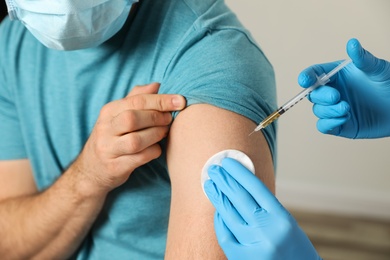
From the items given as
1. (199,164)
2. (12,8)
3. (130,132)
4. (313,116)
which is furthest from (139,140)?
(313,116)

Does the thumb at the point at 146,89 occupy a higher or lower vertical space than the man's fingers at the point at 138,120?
higher

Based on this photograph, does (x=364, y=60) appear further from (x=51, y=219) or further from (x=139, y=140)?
(x=51, y=219)

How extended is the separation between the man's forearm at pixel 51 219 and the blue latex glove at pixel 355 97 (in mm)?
550

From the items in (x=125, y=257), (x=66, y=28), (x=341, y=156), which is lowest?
(x=341, y=156)

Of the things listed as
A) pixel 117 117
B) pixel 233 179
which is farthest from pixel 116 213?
Result: pixel 233 179

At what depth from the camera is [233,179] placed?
102cm

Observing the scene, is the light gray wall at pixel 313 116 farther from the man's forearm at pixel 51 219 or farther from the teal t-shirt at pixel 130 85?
the man's forearm at pixel 51 219

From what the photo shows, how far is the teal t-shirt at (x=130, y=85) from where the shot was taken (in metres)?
1.17

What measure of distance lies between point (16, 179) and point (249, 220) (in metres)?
0.80

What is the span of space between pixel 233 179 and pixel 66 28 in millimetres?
494

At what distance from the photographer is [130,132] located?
1166 millimetres

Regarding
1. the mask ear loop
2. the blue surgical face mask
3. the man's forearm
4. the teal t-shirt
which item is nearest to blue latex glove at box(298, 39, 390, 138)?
the teal t-shirt

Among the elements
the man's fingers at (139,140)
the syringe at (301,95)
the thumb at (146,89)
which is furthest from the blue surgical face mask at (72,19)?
the syringe at (301,95)

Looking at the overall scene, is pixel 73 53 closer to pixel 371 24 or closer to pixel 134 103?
pixel 134 103
